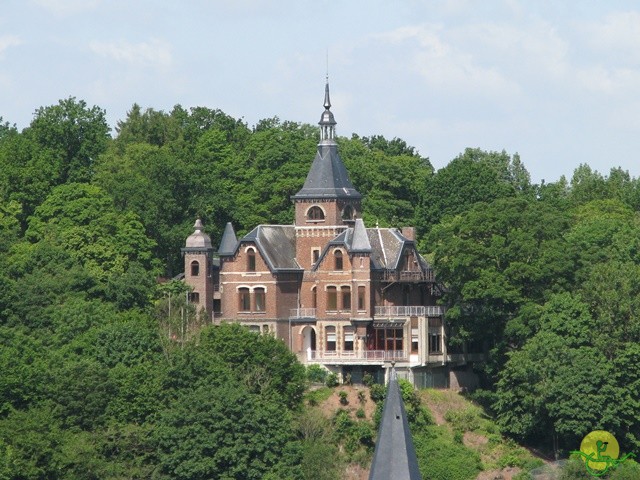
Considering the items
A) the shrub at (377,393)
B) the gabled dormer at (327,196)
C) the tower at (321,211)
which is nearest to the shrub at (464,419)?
the shrub at (377,393)

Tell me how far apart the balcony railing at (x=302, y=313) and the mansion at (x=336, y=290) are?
0.13 feet

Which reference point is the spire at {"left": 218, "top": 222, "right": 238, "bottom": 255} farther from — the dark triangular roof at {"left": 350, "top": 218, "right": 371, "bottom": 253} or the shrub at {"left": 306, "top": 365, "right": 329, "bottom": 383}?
the shrub at {"left": 306, "top": 365, "right": 329, "bottom": 383}

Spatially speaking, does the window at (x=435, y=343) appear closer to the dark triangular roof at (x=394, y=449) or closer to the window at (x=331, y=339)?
the window at (x=331, y=339)

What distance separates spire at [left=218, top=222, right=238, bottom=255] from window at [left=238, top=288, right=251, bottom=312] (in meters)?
1.63

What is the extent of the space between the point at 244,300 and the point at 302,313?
2.47m

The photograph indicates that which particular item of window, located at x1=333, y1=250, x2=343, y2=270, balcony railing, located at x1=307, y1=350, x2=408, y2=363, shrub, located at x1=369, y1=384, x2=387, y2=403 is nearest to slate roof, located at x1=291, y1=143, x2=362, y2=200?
window, located at x1=333, y1=250, x2=343, y2=270

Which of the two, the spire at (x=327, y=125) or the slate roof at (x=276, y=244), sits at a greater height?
the spire at (x=327, y=125)

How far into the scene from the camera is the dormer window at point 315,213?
9094cm

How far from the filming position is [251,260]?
297 ft

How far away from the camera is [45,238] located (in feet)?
308

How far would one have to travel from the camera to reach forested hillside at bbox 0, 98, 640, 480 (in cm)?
7669

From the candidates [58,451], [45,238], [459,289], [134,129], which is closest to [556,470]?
[459,289]

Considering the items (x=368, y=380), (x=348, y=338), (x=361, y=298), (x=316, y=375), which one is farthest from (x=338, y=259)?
(x=368, y=380)

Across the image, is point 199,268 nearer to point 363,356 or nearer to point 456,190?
point 363,356
